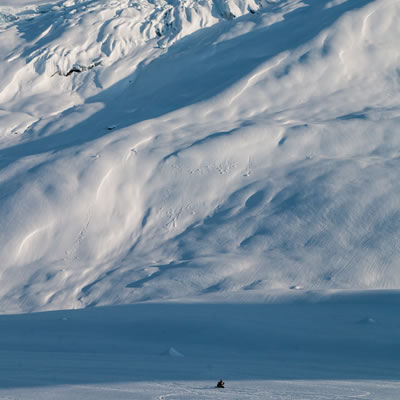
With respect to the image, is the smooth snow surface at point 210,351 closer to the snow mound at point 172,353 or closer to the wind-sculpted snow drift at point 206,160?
the snow mound at point 172,353

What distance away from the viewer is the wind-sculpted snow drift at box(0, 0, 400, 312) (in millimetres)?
8258

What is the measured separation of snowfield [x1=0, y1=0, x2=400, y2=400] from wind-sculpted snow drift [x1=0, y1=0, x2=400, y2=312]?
40 mm

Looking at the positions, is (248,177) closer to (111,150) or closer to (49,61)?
(111,150)

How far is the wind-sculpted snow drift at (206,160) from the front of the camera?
8.26 metres

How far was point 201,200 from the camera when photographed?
9695mm

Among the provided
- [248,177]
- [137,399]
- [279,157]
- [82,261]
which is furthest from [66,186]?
[137,399]

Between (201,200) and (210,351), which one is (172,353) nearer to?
(210,351)

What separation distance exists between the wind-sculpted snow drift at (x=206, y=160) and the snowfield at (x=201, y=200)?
4 cm

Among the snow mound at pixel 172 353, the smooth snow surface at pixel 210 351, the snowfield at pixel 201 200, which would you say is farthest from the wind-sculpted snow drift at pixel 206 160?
the snow mound at pixel 172 353

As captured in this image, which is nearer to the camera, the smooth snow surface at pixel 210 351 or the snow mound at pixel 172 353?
the smooth snow surface at pixel 210 351

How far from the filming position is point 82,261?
8.93 metres

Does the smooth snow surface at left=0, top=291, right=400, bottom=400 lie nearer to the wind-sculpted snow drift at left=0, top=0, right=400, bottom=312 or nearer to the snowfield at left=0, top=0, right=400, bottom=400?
the snowfield at left=0, top=0, right=400, bottom=400

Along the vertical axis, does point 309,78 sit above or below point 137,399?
below

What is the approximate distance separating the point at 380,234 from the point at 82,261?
4591 millimetres
